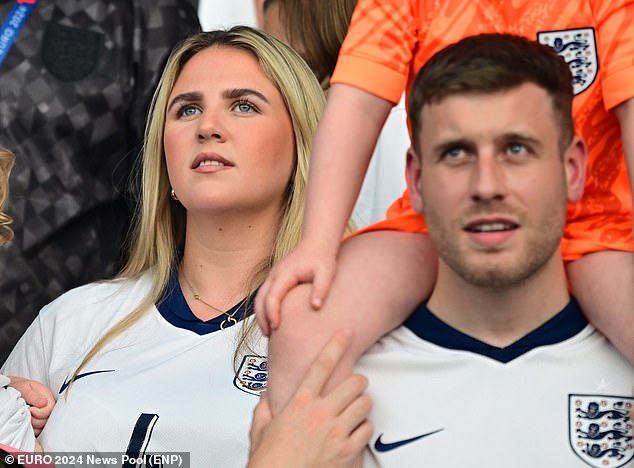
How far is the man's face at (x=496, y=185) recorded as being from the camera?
5.66 feet

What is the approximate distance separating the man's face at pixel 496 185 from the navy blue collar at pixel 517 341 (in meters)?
0.14

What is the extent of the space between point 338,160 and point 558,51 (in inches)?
14.7

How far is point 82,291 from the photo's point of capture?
8.93 feet

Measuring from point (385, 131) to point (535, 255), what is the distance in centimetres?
140

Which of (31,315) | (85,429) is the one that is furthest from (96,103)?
(85,429)

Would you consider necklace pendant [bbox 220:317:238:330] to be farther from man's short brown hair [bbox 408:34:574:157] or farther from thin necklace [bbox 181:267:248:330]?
man's short brown hair [bbox 408:34:574:157]

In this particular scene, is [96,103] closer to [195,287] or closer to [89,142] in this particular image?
[89,142]

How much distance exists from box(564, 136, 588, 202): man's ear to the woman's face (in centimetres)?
89

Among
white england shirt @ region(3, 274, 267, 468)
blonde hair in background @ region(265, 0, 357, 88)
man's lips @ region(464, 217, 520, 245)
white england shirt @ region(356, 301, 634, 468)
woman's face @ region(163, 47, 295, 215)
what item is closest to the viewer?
man's lips @ region(464, 217, 520, 245)

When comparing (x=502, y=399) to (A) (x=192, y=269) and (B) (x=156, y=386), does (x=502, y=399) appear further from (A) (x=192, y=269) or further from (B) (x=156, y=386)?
(A) (x=192, y=269)

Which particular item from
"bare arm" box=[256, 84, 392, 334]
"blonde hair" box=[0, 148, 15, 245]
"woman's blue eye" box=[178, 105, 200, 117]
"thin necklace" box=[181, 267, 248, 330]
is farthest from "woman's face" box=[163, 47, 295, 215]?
"bare arm" box=[256, 84, 392, 334]

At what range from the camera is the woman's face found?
2547 millimetres

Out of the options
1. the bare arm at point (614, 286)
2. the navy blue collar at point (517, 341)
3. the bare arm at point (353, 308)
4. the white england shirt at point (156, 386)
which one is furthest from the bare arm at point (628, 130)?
the white england shirt at point (156, 386)

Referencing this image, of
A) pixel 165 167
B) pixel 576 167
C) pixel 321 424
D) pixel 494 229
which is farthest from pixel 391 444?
pixel 165 167
